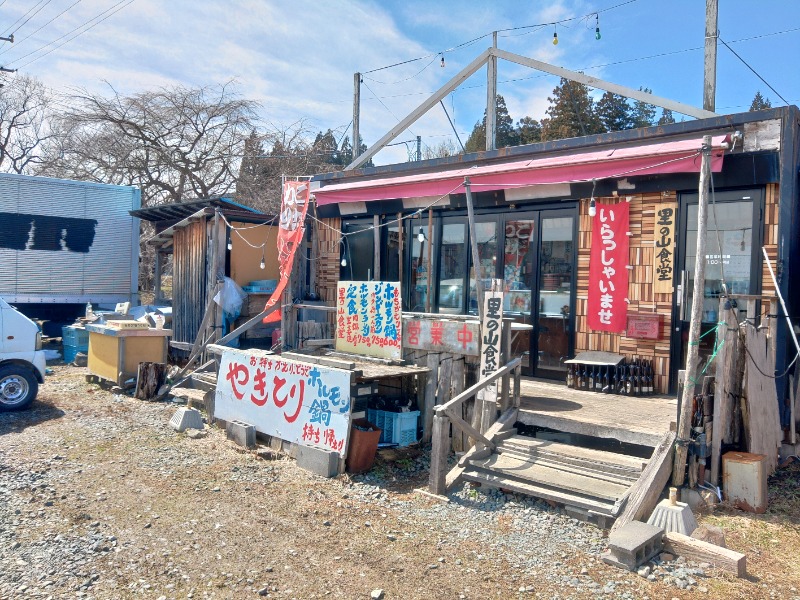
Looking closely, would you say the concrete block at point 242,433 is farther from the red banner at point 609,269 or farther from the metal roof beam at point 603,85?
the metal roof beam at point 603,85

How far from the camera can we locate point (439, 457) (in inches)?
244

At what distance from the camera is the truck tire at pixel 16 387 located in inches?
368

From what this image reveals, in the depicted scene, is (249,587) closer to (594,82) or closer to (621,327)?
(621,327)

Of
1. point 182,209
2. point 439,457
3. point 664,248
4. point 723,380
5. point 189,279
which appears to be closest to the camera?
point 723,380

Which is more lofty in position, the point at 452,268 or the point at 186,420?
the point at 452,268

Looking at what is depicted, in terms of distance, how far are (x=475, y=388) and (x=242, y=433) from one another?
3.28m

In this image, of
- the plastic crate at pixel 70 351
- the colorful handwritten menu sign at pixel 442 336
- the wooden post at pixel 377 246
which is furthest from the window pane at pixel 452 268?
the plastic crate at pixel 70 351

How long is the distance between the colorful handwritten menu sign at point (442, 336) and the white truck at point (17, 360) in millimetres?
5986

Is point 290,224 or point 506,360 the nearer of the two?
point 506,360

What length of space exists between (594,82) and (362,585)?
9413 millimetres

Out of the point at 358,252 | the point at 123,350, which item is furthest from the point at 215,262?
the point at 358,252

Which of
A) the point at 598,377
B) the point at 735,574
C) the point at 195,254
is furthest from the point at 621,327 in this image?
the point at 195,254

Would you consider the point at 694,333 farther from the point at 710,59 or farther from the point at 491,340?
the point at 710,59

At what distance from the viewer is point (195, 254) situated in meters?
13.1
